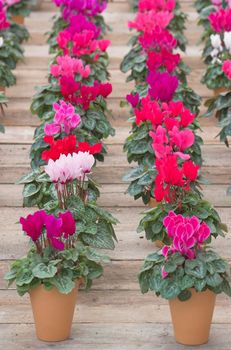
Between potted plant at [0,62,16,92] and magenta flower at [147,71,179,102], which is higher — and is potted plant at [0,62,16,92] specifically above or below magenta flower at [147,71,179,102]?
below

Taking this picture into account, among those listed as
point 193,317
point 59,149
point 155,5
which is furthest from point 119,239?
point 155,5

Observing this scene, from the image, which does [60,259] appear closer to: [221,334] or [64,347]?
[64,347]

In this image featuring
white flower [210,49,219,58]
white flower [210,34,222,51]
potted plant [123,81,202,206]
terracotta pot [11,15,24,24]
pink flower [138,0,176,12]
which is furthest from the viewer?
terracotta pot [11,15,24,24]

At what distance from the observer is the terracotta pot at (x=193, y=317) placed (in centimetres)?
525

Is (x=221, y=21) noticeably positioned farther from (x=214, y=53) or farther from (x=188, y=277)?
(x=188, y=277)

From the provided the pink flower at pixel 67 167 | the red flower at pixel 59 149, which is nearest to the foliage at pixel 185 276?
the pink flower at pixel 67 167

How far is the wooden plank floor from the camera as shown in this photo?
5.46 m

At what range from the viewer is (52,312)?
17.5 feet

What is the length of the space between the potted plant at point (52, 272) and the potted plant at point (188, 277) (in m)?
0.28

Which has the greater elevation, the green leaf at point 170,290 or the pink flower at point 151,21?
the green leaf at point 170,290

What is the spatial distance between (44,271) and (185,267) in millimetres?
564

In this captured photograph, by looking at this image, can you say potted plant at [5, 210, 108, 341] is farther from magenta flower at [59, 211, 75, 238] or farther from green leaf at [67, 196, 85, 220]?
green leaf at [67, 196, 85, 220]

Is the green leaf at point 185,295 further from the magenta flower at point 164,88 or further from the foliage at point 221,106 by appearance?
the foliage at point 221,106

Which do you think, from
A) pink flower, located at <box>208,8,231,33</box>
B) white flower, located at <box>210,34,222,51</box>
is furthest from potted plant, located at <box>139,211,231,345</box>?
pink flower, located at <box>208,8,231,33</box>
